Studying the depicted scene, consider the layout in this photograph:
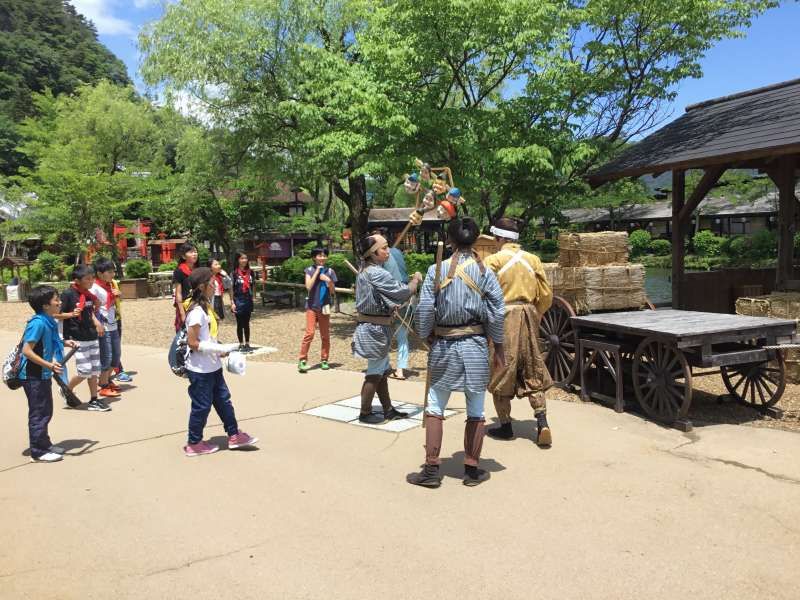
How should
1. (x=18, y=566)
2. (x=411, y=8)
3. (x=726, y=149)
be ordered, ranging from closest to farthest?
(x=18, y=566)
(x=726, y=149)
(x=411, y=8)

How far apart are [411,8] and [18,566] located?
858 centimetres

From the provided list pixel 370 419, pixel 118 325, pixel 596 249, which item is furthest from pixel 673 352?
pixel 118 325

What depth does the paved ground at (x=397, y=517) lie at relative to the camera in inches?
127

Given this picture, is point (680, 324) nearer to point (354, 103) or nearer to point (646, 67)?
point (354, 103)

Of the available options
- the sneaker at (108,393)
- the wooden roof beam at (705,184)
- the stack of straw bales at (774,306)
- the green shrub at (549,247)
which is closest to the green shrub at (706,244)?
the green shrub at (549,247)

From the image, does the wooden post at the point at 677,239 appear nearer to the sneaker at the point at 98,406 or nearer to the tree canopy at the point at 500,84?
the tree canopy at the point at 500,84

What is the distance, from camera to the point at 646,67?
1098 centimetres

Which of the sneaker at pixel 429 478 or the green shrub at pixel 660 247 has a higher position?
the green shrub at pixel 660 247

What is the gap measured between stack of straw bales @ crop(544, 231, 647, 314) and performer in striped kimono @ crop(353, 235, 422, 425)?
2.28 metres

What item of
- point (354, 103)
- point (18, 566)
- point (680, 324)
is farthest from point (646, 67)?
point (18, 566)

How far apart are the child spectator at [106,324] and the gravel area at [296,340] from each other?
230 cm

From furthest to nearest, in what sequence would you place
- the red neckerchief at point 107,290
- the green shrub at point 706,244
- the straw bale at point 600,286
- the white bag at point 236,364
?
the green shrub at point 706,244 → the red neckerchief at point 107,290 → the straw bale at point 600,286 → the white bag at point 236,364

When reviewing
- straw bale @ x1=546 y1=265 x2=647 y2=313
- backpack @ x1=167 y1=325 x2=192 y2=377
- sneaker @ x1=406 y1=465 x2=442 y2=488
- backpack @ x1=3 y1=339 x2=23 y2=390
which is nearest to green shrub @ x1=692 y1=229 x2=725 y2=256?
straw bale @ x1=546 y1=265 x2=647 y2=313

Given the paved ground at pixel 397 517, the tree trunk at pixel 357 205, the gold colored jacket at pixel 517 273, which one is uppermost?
the tree trunk at pixel 357 205
